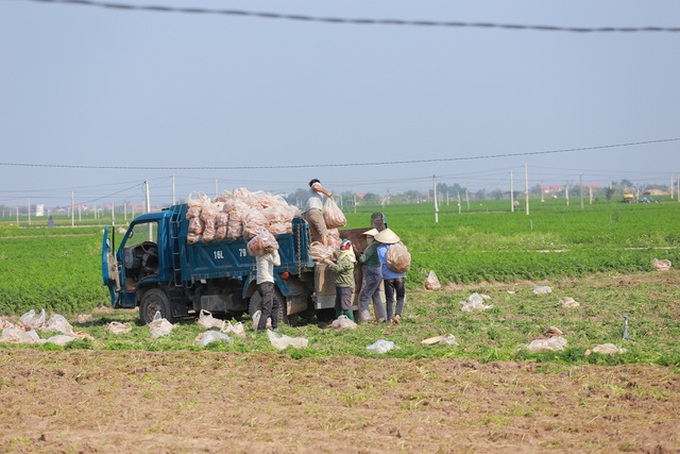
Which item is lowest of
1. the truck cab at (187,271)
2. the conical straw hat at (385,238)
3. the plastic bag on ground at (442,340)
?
the plastic bag on ground at (442,340)

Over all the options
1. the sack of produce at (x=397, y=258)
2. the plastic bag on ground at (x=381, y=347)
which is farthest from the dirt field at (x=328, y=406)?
the sack of produce at (x=397, y=258)

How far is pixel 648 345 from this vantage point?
1342cm

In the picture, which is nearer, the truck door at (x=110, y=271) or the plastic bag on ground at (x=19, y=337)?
the plastic bag on ground at (x=19, y=337)

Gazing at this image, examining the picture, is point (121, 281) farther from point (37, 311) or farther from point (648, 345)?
point (648, 345)

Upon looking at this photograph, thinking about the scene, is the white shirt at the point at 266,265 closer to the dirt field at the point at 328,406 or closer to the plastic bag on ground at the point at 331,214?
the plastic bag on ground at the point at 331,214

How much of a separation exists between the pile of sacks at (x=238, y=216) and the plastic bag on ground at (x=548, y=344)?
557 centimetres

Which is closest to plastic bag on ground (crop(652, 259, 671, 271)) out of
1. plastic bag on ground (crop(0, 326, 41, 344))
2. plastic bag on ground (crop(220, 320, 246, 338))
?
plastic bag on ground (crop(220, 320, 246, 338))

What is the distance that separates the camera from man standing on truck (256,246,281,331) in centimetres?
1600

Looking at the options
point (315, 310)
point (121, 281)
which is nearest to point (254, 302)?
point (315, 310)

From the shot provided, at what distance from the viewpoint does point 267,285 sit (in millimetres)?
16000

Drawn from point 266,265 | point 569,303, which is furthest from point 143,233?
point 569,303

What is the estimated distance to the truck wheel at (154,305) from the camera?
1845 centimetres

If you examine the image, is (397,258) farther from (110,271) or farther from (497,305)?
(110,271)

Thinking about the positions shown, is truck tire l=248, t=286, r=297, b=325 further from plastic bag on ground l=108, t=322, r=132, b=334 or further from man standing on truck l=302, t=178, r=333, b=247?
plastic bag on ground l=108, t=322, r=132, b=334
